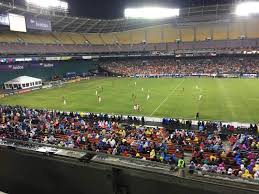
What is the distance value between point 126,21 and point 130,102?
50928 mm

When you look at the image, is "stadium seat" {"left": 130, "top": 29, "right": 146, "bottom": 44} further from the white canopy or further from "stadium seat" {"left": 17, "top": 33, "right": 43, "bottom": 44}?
the white canopy

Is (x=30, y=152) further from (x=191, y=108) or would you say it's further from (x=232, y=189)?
(x=191, y=108)

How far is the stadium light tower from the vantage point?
63031 millimetres

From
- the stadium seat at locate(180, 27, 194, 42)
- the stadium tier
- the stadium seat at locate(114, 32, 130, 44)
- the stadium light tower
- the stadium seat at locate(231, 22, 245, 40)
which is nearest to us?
the stadium light tower

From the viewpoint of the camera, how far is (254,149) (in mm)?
16453

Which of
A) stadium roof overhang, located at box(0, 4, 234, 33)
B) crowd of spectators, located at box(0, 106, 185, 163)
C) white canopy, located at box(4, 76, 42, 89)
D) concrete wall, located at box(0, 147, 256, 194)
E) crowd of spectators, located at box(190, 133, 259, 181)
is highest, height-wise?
stadium roof overhang, located at box(0, 4, 234, 33)

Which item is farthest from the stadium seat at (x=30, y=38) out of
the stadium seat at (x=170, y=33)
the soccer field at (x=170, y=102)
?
the stadium seat at (x=170, y=33)

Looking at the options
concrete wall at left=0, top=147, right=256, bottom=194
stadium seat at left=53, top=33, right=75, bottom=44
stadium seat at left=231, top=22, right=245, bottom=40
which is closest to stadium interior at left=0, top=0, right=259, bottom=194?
concrete wall at left=0, top=147, right=256, bottom=194

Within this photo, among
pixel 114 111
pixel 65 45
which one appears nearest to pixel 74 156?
pixel 114 111

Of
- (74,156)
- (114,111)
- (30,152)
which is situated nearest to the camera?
(74,156)

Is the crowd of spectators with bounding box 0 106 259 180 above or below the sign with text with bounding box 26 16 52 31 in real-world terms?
below

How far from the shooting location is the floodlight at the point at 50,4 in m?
63.4

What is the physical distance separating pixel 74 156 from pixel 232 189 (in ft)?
14.8

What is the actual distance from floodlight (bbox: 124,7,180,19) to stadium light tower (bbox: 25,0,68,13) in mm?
17459
